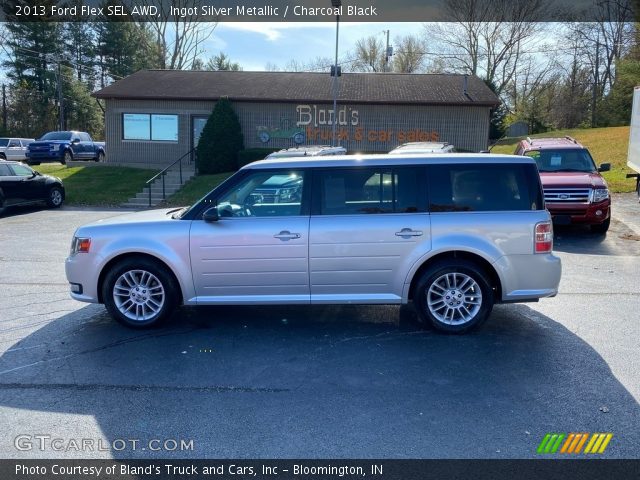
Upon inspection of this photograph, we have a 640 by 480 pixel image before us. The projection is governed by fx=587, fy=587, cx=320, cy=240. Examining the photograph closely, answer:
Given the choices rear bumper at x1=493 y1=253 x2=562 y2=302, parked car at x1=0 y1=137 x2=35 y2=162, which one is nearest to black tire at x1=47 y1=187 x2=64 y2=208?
rear bumper at x1=493 y1=253 x2=562 y2=302

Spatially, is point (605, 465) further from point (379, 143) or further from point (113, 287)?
point (379, 143)

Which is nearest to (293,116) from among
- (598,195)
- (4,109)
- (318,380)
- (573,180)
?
(573,180)

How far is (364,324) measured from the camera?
6379 mm

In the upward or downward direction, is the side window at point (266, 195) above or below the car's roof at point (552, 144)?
below

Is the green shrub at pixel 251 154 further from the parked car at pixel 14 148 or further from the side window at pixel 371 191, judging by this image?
the side window at pixel 371 191

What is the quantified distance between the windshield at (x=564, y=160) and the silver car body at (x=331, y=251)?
788cm

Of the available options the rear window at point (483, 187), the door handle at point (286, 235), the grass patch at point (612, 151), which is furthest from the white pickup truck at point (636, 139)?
the door handle at point (286, 235)

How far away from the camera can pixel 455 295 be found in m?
5.99

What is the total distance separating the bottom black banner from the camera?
3.47 m

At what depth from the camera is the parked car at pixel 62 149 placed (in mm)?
29984

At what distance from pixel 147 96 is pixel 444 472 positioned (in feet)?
79.9

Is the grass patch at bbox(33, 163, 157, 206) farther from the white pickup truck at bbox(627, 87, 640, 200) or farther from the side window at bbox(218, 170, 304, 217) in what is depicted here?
the white pickup truck at bbox(627, 87, 640, 200)

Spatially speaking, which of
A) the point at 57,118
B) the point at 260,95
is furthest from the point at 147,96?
the point at 57,118

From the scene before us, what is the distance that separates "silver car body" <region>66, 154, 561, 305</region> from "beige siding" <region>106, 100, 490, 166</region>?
63.8 feet
